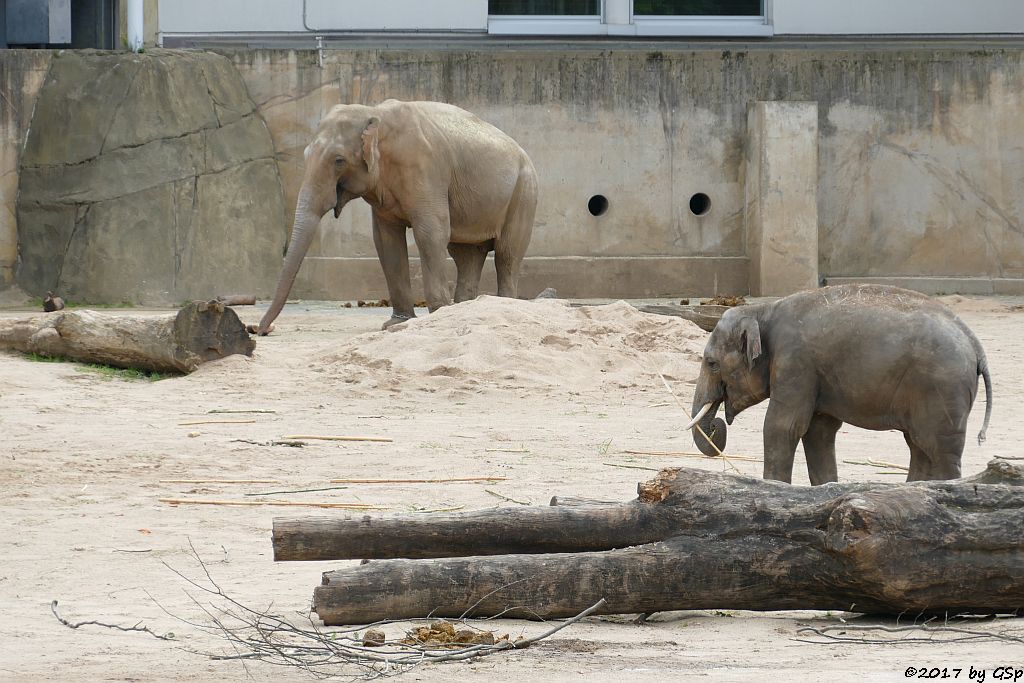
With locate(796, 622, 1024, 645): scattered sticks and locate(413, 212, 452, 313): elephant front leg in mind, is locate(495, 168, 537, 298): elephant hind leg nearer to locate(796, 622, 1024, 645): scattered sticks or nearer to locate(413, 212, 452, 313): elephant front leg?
locate(413, 212, 452, 313): elephant front leg

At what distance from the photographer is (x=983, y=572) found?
375 centimetres

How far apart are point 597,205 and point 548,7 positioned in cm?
259

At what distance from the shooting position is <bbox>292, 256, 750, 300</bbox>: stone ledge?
1630cm

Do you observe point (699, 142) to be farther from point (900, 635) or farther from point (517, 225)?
point (900, 635)

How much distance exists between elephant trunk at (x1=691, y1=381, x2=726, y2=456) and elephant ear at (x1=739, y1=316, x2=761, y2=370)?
0.94 ft

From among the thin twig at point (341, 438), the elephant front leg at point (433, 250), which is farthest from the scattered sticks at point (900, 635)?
the elephant front leg at point (433, 250)

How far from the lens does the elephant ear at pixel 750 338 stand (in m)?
5.49

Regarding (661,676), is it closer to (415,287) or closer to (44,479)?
(44,479)

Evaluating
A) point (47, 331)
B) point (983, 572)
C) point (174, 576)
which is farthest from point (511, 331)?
point (983, 572)

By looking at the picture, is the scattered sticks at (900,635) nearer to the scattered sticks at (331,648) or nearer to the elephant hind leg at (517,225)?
the scattered sticks at (331,648)

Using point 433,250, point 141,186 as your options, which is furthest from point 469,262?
point 141,186

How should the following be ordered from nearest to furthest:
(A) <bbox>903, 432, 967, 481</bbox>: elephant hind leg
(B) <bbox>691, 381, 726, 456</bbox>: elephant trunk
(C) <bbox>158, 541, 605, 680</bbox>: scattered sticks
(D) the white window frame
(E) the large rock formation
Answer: (C) <bbox>158, 541, 605, 680</bbox>: scattered sticks → (A) <bbox>903, 432, 967, 481</bbox>: elephant hind leg → (B) <bbox>691, 381, 726, 456</bbox>: elephant trunk → (E) the large rock formation → (D) the white window frame

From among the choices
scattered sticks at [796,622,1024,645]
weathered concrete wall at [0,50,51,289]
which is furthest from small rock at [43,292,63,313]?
scattered sticks at [796,622,1024,645]

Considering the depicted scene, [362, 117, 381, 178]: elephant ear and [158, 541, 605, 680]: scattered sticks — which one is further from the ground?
[362, 117, 381, 178]: elephant ear
